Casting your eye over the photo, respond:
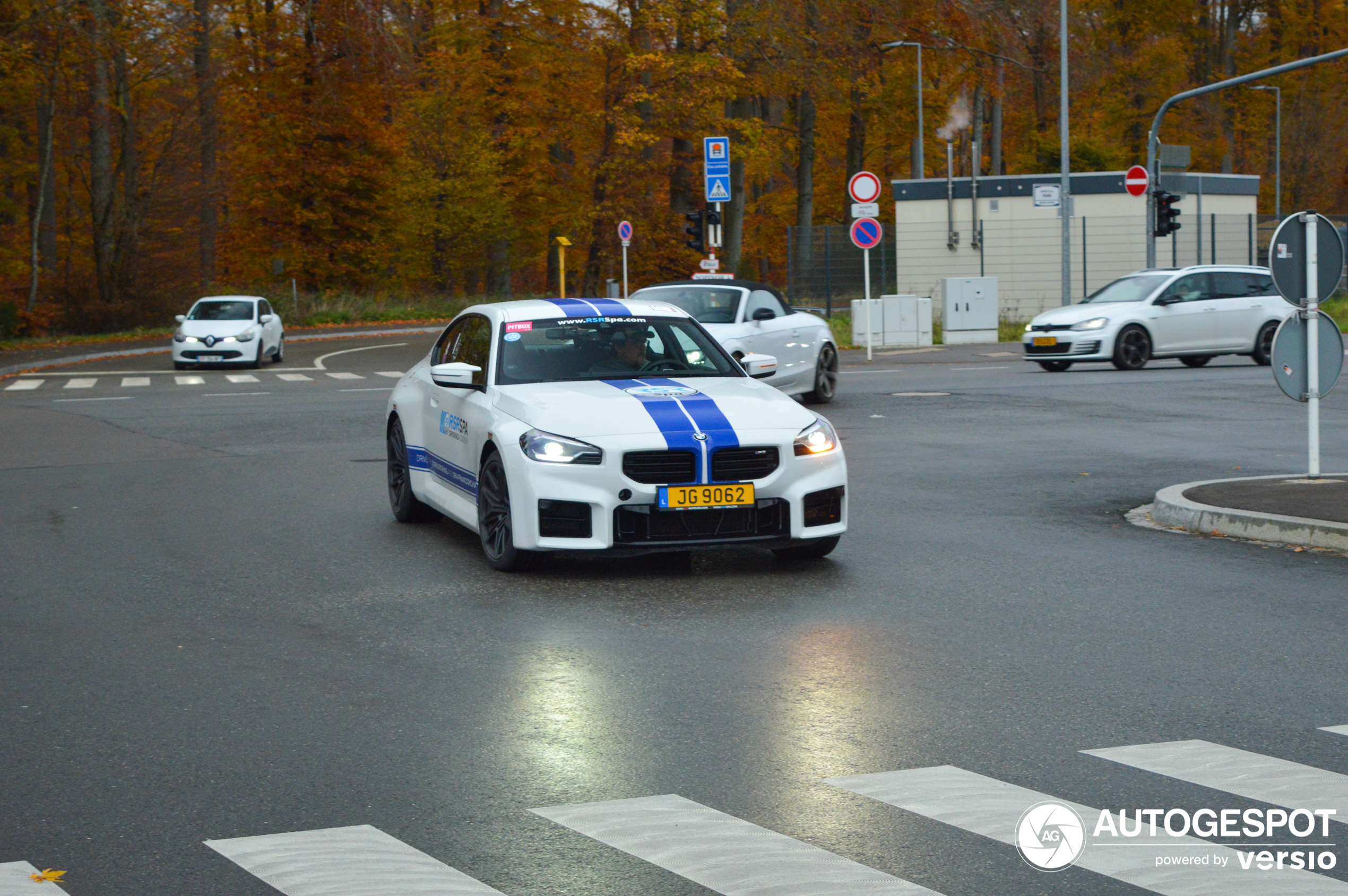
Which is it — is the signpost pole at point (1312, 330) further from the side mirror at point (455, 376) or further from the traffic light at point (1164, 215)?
the traffic light at point (1164, 215)

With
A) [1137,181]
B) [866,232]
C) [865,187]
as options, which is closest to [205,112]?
[865,187]

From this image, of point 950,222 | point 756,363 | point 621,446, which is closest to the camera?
point 621,446

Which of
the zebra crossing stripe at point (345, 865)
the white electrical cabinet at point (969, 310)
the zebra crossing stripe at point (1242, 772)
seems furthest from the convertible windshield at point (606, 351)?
the white electrical cabinet at point (969, 310)

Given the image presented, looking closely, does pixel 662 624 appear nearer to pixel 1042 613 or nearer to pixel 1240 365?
pixel 1042 613

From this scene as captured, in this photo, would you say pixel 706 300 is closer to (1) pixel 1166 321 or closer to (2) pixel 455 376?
(1) pixel 1166 321

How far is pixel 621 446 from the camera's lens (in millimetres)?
8562

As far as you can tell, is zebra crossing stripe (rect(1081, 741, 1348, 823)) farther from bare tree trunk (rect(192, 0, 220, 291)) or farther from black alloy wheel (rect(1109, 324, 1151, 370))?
bare tree trunk (rect(192, 0, 220, 291))

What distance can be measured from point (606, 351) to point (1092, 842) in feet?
19.1

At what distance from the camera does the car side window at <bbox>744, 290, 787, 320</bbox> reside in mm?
19672

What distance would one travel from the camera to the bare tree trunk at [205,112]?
5028cm

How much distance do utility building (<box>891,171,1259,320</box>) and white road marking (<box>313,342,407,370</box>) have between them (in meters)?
14.0

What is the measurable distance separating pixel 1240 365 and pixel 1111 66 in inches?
1393

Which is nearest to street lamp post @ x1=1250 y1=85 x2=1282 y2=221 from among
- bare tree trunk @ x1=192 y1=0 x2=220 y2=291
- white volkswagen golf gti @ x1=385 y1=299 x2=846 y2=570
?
bare tree trunk @ x1=192 y1=0 x2=220 y2=291

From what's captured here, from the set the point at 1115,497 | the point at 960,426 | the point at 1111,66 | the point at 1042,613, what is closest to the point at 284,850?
the point at 1042,613
